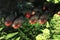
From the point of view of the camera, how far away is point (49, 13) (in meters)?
5.65

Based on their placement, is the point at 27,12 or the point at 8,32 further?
the point at 27,12

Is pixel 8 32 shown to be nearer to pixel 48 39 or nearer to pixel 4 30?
pixel 4 30

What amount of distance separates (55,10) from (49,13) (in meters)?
0.28

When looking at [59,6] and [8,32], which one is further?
[59,6]

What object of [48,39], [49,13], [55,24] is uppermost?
[49,13]

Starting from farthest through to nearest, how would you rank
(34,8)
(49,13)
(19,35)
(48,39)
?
(34,8) → (49,13) → (19,35) → (48,39)

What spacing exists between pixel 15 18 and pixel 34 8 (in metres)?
0.55

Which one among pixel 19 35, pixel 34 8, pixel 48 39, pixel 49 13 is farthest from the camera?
pixel 34 8

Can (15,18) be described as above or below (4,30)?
above

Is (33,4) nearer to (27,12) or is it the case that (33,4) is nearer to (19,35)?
(27,12)

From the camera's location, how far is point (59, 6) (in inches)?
234

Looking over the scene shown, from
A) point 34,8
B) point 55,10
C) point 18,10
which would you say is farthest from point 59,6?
point 18,10

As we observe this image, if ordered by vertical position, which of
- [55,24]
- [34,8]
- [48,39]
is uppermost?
[34,8]

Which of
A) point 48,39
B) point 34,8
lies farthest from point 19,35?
point 34,8
